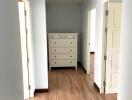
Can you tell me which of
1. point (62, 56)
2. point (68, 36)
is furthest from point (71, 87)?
point (68, 36)

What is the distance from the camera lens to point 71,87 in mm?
4098

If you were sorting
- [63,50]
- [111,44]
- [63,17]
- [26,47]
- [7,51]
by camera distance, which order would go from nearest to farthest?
[7,51], [26,47], [111,44], [63,50], [63,17]

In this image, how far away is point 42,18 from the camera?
3516 millimetres

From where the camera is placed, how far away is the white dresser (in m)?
5.44

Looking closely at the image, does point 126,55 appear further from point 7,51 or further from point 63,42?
point 63,42

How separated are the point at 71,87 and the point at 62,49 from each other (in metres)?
1.82

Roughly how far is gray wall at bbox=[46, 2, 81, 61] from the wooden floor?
187 cm

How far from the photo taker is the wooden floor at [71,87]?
11.5 feet

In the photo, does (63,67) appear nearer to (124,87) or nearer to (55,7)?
(55,7)

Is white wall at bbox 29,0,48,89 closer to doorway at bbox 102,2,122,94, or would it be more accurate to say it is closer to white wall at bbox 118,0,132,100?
doorway at bbox 102,2,122,94

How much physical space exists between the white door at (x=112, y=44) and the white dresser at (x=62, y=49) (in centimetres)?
213

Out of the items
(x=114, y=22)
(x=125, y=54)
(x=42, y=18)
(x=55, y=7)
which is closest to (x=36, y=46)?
(x=42, y=18)

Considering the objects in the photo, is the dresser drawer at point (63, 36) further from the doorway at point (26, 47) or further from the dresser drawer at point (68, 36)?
the doorway at point (26, 47)

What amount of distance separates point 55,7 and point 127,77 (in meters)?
4.78
